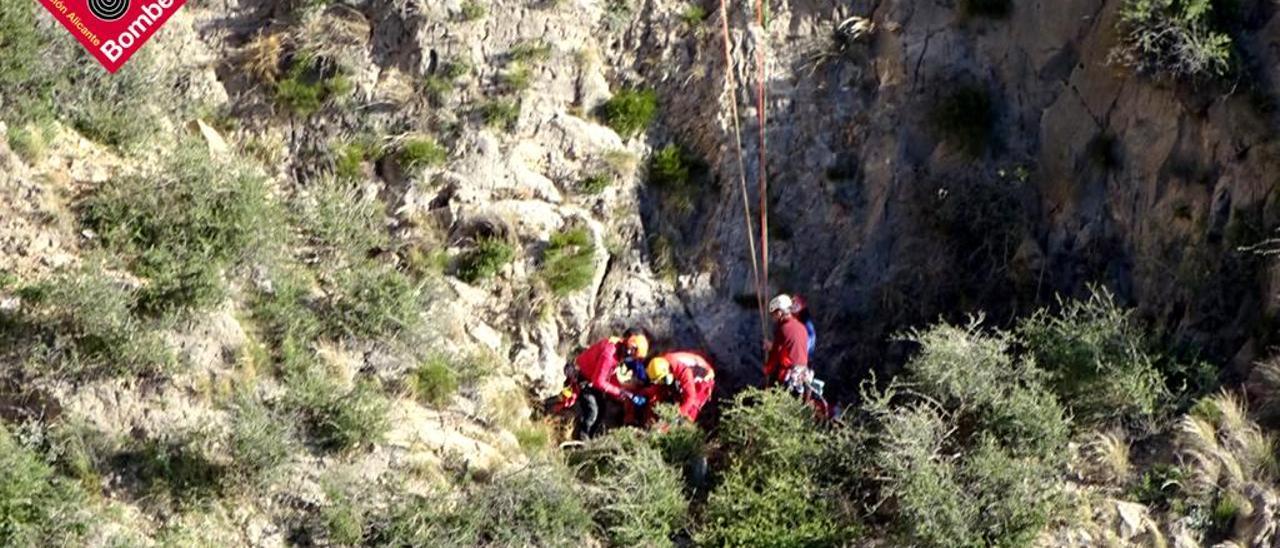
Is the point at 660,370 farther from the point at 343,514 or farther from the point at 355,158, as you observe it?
the point at 355,158

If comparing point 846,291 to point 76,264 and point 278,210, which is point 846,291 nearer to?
point 278,210

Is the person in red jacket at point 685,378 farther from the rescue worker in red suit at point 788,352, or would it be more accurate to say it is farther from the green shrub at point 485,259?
the green shrub at point 485,259

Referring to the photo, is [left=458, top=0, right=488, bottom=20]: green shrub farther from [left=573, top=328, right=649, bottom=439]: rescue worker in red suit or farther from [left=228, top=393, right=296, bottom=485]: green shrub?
[left=228, top=393, right=296, bottom=485]: green shrub

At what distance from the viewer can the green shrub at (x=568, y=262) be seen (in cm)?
1612

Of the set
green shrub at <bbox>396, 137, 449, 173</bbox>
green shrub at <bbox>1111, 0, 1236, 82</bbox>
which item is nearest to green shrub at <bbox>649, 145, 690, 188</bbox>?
green shrub at <bbox>396, 137, 449, 173</bbox>

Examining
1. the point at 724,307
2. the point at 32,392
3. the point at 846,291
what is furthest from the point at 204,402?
the point at 846,291

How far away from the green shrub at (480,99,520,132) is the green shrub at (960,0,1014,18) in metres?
4.42

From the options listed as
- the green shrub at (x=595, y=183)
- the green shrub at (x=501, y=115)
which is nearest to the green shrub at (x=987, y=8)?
the green shrub at (x=595, y=183)

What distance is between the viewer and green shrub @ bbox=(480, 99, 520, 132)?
16.6 meters

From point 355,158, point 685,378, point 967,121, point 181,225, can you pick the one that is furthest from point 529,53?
point 967,121

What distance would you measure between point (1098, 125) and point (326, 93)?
7.25 meters

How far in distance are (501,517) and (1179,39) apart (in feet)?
23.8

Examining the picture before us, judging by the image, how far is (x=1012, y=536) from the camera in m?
14.0

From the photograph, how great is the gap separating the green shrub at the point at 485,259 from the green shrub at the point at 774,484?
8.22 ft
